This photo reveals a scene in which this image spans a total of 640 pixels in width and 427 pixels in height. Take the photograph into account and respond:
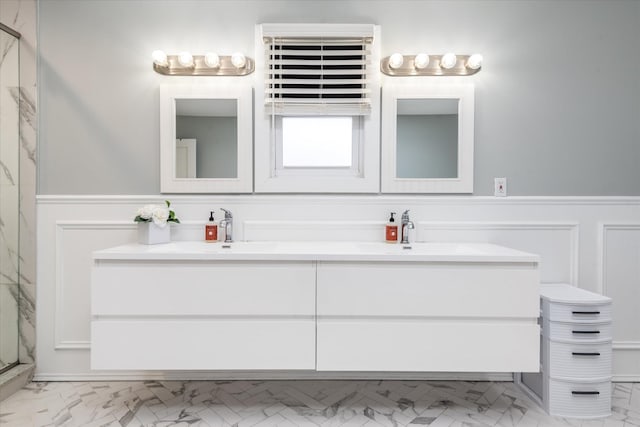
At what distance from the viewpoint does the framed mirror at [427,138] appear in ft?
6.95

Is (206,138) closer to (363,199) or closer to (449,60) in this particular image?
(363,199)

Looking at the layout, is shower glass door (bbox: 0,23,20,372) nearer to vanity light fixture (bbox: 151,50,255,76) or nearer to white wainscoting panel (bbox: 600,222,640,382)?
vanity light fixture (bbox: 151,50,255,76)

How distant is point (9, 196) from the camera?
207 centimetres

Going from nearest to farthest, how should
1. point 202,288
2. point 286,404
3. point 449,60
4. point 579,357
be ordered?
1. point 202,288
2. point 579,357
3. point 286,404
4. point 449,60

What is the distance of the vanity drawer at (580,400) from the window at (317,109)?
136cm

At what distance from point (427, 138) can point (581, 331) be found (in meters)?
1.24

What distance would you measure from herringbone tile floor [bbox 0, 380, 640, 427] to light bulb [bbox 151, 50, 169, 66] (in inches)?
70.9

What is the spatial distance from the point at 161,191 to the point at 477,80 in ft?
6.34

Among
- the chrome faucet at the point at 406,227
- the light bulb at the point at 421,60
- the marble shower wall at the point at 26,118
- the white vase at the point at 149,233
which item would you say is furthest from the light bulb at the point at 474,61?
the marble shower wall at the point at 26,118

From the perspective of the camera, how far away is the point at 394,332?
1.66 meters

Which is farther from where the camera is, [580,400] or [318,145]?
[318,145]

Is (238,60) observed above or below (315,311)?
above

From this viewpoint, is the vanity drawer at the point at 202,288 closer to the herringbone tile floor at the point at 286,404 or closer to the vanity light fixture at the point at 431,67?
the herringbone tile floor at the point at 286,404

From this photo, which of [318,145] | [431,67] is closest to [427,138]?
[431,67]
